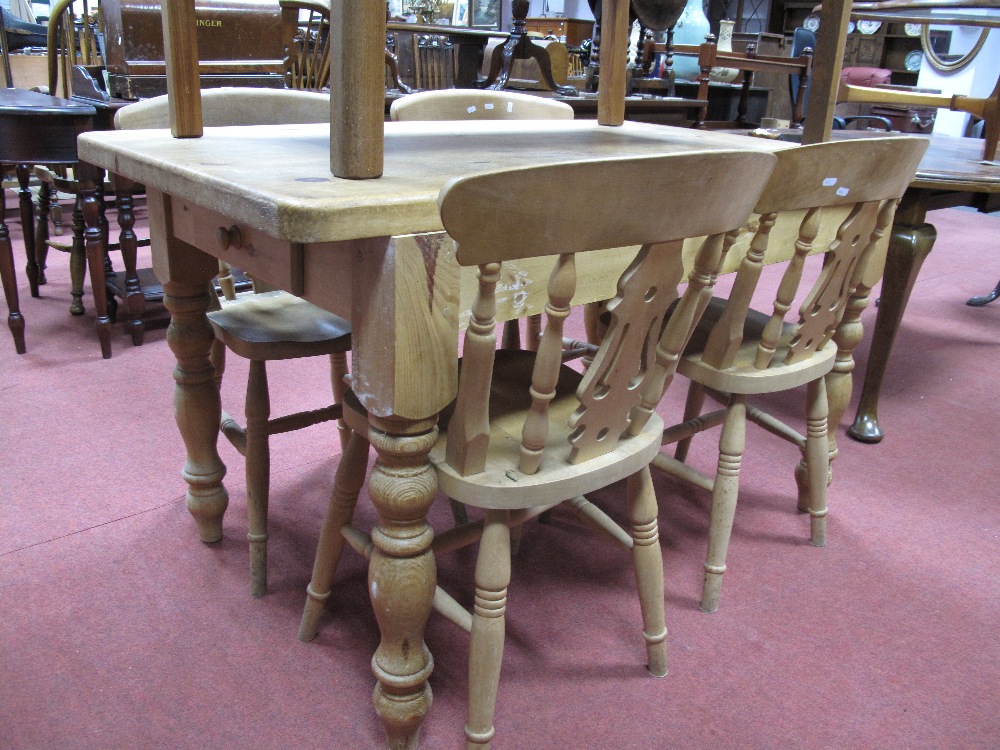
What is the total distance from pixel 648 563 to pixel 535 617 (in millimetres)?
289

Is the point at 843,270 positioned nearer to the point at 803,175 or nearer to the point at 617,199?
the point at 803,175

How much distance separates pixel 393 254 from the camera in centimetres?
92

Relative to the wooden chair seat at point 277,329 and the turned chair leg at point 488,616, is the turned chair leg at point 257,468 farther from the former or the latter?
the turned chair leg at point 488,616

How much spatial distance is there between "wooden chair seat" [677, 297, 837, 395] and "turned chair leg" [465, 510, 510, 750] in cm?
51

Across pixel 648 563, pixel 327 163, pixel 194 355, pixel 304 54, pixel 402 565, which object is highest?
pixel 304 54

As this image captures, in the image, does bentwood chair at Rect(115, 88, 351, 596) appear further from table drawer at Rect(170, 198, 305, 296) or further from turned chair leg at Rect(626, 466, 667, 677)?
turned chair leg at Rect(626, 466, 667, 677)

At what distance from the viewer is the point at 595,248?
3.11ft

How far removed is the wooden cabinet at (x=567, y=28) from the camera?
8.25 m

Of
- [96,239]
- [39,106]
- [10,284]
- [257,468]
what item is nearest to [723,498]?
[257,468]

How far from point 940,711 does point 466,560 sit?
0.88 metres

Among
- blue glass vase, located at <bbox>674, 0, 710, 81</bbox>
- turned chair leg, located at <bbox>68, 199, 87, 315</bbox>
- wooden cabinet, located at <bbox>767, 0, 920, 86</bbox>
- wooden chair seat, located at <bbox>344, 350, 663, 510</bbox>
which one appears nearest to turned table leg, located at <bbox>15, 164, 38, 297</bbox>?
turned chair leg, located at <bbox>68, 199, 87, 315</bbox>

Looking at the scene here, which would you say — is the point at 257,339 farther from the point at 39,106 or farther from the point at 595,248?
the point at 39,106

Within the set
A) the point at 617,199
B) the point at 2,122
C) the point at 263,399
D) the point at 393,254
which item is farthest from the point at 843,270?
the point at 2,122

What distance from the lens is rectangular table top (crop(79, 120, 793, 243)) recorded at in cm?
87
